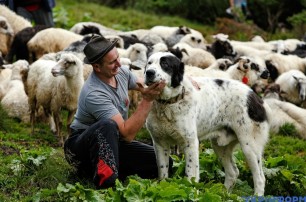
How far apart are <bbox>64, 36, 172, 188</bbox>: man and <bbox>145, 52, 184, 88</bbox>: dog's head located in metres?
0.09

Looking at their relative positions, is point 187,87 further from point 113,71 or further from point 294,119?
point 294,119

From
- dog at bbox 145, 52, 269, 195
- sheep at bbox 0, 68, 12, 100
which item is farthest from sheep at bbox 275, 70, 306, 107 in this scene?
dog at bbox 145, 52, 269, 195

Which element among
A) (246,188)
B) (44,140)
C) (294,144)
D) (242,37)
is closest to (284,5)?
(242,37)

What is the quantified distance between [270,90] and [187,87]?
6.69 meters

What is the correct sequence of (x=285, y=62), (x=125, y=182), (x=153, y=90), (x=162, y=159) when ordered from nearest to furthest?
1. (x=153, y=90)
2. (x=162, y=159)
3. (x=125, y=182)
4. (x=285, y=62)

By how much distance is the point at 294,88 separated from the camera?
13688mm

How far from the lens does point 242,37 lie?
73.5 feet

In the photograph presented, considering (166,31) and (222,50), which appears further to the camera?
(166,31)

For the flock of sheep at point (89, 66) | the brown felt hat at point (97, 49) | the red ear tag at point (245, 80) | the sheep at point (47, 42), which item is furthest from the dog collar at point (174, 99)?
the sheep at point (47, 42)

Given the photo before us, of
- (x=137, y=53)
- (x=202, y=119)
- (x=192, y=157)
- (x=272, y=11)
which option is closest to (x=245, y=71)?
(x=137, y=53)

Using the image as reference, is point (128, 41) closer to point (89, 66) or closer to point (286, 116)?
point (89, 66)

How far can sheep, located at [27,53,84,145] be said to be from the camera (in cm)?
988

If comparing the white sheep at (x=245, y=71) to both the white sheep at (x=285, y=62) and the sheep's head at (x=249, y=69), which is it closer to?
the sheep's head at (x=249, y=69)

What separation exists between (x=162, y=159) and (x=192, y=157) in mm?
Answer: 324
